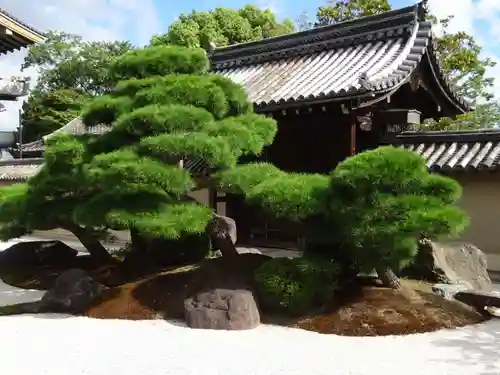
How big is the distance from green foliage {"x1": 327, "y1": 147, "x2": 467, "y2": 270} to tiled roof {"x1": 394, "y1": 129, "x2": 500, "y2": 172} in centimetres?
451

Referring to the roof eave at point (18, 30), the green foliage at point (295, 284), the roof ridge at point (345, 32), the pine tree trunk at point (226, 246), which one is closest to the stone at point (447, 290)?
the green foliage at point (295, 284)

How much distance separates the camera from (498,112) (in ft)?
91.8

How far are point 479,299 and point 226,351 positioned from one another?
11.6 feet

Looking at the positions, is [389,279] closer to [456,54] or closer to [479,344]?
[479,344]

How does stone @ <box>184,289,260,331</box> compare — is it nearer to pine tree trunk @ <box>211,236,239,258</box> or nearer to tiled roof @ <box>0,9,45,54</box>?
pine tree trunk @ <box>211,236,239,258</box>

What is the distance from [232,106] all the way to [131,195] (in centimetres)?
206

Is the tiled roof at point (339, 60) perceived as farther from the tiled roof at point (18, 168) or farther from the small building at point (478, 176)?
the tiled roof at point (18, 168)

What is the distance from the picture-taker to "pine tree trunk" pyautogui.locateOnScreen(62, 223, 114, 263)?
9102mm

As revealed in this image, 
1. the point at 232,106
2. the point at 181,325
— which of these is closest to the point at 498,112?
the point at 232,106

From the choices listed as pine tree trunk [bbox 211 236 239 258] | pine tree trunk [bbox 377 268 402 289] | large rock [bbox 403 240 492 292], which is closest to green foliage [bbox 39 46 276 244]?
pine tree trunk [bbox 211 236 239 258]

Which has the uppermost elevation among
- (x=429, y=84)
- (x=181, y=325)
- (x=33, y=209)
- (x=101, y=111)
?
(x=429, y=84)

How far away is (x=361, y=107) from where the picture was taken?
9516 mm

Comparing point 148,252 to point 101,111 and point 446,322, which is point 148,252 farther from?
point 446,322

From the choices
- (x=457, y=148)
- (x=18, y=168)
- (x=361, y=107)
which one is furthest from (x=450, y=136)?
(x=18, y=168)
